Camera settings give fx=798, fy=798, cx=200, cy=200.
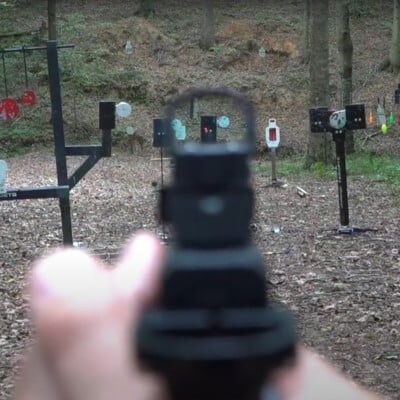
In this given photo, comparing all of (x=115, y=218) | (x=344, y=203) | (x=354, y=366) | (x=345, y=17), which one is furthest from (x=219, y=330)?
(x=345, y=17)

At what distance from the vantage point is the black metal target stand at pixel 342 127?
9297 millimetres

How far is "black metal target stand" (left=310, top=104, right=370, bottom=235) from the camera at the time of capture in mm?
9297

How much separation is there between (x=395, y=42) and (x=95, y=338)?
1067 inches

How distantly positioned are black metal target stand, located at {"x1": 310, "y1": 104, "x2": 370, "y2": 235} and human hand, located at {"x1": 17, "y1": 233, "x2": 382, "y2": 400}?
8.92 m

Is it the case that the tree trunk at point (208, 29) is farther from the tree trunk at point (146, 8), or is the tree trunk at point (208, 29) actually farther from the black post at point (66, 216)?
the black post at point (66, 216)

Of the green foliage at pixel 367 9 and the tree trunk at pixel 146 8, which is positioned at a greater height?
the tree trunk at pixel 146 8

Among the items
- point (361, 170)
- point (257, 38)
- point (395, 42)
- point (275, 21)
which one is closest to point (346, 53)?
point (361, 170)

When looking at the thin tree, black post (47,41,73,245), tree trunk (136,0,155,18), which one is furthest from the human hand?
tree trunk (136,0,155,18)

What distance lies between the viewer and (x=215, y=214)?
482mm

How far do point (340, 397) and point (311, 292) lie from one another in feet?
20.7

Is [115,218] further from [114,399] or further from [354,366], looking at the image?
[114,399]

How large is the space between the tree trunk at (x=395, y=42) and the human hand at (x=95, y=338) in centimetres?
2556

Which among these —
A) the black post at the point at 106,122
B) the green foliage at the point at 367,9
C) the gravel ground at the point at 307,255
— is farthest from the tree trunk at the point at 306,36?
the black post at the point at 106,122

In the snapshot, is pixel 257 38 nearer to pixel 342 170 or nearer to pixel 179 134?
pixel 342 170
